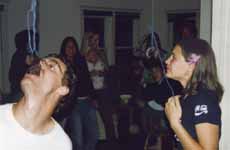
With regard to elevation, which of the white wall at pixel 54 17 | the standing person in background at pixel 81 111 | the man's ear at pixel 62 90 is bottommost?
the standing person in background at pixel 81 111

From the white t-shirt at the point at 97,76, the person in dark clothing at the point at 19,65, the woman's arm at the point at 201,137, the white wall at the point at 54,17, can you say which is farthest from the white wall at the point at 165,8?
the woman's arm at the point at 201,137

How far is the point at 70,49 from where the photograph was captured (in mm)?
4328

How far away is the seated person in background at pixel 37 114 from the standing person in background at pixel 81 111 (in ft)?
7.66

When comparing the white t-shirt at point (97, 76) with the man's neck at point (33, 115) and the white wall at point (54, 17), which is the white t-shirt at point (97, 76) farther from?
the man's neck at point (33, 115)

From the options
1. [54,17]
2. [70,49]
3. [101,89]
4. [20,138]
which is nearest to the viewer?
[20,138]

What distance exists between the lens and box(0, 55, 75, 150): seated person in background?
155 centimetres

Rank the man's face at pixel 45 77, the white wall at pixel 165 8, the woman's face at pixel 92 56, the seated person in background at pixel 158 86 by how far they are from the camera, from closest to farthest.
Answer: the man's face at pixel 45 77
the seated person in background at pixel 158 86
the woman's face at pixel 92 56
the white wall at pixel 165 8

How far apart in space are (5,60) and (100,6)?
6.70 ft

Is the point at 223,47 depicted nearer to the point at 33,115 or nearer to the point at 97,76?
the point at 33,115

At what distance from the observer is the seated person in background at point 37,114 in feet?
5.10

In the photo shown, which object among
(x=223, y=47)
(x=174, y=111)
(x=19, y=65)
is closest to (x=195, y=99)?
(x=174, y=111)

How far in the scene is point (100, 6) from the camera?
6.98 meters

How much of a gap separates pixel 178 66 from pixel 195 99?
0.19 meters

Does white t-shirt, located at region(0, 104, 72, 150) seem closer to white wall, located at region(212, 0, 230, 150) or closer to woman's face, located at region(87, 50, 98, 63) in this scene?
white wall, located at region(212, 0, 230, 150)
